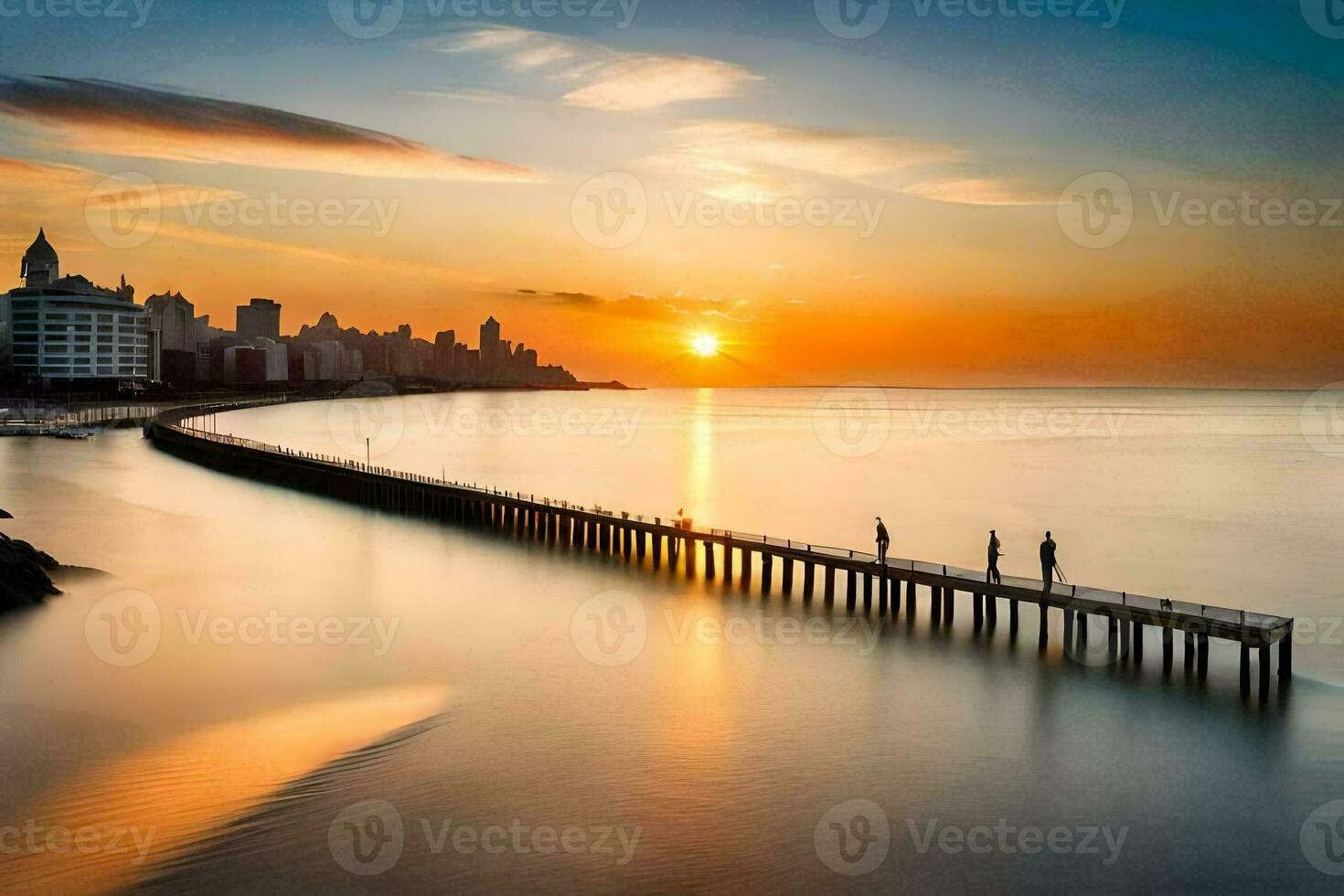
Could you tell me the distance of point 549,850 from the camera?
1409 centimetres

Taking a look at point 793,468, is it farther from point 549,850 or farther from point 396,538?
point 549,850

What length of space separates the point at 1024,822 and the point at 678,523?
73.5 ft

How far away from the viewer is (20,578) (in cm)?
2741

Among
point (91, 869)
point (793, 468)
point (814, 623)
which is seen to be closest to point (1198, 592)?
point (814, 623)

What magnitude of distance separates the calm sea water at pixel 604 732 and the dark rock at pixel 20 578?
773 mm

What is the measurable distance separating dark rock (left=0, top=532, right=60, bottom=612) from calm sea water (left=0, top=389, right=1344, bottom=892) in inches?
30.4

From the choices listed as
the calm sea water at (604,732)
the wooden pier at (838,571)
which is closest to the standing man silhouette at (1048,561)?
the wooden pier at (838,571)

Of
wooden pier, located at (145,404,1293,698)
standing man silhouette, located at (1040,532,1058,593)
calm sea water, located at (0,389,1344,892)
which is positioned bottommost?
calm sea water, located at (0,389,1344,892)

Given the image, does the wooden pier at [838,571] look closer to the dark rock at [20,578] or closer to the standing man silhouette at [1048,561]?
the standing man silhouette at [1048,561]

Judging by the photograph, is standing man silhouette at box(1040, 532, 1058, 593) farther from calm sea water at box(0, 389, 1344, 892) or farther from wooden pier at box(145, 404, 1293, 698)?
calm sea water at box(0, 389, 1344, 892)

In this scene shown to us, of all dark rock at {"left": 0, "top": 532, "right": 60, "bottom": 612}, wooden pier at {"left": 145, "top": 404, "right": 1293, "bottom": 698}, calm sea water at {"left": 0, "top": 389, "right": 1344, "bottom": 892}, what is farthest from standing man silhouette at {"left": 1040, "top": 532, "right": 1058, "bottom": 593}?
dark rock at {"left": 0, "top": 532, "right": 60, "bottom": 612}

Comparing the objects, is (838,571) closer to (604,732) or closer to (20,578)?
(604,732)

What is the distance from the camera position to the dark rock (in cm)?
2646

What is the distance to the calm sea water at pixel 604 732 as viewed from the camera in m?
14.0
